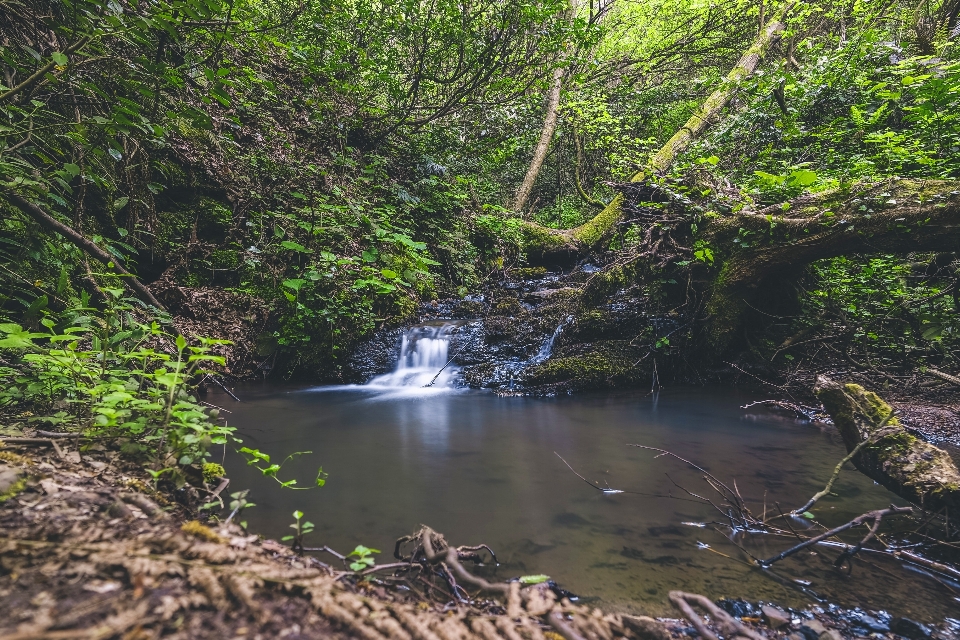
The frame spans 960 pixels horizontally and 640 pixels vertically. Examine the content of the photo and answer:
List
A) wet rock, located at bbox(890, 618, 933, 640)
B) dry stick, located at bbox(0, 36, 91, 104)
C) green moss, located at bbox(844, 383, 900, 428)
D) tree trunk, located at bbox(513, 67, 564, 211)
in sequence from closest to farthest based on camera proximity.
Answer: wet rock, located at bbox(890, 618, 933, 640) < dry stick, located at bbox(0, 36, 91, 104) < green moss, located at bbox(844, 383, 900, 428) < tree trunk, located at bbox(513, 67, 564, 211)

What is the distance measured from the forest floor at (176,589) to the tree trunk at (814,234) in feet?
15.8

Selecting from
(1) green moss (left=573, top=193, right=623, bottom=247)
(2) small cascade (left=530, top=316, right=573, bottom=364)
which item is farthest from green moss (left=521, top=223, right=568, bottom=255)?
(2) small cascade (left=530, top=316, right=573, bottom=364)

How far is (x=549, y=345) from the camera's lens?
24.3 feet

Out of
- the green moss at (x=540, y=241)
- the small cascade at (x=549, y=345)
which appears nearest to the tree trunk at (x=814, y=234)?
the small cascade at (x=549, y=345)

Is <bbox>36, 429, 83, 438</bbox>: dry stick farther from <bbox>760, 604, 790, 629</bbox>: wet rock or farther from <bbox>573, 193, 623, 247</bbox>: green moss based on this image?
<bbox>573, 193, 623, 247</bbox>: green moss

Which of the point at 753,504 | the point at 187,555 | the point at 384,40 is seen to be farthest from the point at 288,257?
the point at 753,504

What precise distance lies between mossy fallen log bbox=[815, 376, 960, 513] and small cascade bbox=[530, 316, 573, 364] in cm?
448

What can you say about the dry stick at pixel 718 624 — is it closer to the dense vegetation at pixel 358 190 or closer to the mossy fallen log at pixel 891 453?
the mossy fallen log at pixel 891 453

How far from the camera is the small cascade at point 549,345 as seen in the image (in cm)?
728

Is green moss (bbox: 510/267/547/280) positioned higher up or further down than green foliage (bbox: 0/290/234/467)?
higher up

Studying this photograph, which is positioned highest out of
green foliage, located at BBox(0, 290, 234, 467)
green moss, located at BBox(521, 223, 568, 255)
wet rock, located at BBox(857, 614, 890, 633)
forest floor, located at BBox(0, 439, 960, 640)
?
green moss, located at BBox(521, 223, 568, 255)

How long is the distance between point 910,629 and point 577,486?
1.87m

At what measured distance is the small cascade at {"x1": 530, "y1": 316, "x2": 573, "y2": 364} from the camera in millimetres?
7277

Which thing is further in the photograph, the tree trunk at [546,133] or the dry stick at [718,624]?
the tree trunk at [546,133]
